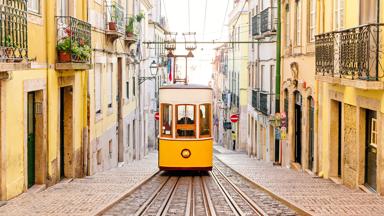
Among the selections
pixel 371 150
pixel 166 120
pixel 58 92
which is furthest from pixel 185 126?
pixel 371 150

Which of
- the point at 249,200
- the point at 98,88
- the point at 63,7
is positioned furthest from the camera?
the point at 98,88

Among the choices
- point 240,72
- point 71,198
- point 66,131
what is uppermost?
point 240,72

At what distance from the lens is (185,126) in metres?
19.8

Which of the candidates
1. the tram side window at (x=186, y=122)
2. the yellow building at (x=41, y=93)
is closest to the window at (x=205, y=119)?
the tram side window at (x=186, y=122)

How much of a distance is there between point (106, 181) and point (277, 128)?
8.11 metres

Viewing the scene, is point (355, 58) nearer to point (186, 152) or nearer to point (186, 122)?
point (186, 122)

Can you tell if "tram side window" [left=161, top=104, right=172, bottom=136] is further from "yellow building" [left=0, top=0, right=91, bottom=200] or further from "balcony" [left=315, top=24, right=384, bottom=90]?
"balcony" [left=315, top=24, right=384, bottom=90]

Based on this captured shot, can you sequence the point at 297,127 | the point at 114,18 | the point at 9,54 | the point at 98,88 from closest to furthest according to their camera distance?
the point at 9,54 < the point at 98,88 < the point at 297,127 < the point at 114,18

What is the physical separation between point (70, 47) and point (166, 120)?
540 cm

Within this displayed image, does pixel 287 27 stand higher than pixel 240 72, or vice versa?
pixel 287 27

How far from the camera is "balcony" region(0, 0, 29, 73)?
1033cm

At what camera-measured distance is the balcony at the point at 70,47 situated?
15109 millimetres

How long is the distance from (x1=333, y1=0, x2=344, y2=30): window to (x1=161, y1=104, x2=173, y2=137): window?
214 inches

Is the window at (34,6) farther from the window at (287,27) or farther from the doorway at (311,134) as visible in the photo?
the window at (287,27)
